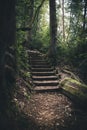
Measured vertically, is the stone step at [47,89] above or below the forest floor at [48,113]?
above

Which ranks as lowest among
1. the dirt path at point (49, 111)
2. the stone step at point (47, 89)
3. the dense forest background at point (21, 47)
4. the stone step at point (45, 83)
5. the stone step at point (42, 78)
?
the dirt path at point (49, 111)

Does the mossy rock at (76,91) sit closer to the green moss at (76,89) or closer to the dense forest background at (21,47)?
the green moss at (76,89)

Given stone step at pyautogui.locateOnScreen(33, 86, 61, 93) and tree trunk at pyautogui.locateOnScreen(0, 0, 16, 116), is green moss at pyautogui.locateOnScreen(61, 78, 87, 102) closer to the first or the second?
stone step at pyautogui.locateOnScreen(33, 86, 61, 93)

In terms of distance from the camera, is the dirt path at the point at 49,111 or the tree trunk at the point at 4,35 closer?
Result: the tree trunk at the point at 4,35

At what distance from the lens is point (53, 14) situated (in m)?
13.3

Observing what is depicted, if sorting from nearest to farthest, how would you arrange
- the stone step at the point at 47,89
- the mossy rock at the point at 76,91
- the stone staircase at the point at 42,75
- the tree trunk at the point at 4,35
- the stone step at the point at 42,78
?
1. the tree trunk at the point at 4,35
2. the mossy rock at the point at 76,91
3. the stone step at the point at 47,89
4. the stone staircase at the point at 42,75
5. the stone step at the point at 42,78

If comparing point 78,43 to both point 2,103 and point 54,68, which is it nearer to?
point 54,68

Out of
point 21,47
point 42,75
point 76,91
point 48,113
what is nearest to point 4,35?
point 48,113

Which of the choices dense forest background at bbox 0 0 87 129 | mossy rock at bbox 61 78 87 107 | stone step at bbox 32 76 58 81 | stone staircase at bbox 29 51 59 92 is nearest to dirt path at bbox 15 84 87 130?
mossy rock at bbox 61 78 87 107

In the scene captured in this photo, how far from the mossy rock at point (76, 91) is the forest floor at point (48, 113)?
241mm

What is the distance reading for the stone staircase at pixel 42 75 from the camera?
9648 mm

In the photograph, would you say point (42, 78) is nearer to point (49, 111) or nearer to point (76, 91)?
Answer: point (76, 91)

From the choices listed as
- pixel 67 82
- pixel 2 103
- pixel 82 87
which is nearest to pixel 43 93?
pixel 67 82

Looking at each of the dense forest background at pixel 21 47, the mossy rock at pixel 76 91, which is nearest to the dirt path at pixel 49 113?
the mossy rock at pixel 76 91
